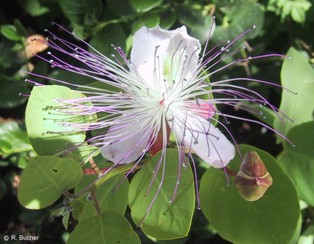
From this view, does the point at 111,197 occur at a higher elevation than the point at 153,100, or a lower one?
lower

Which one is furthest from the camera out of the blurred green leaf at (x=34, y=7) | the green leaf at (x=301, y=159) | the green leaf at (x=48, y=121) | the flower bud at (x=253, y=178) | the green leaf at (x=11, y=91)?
the blurred green leaf at (x=34, y=7)

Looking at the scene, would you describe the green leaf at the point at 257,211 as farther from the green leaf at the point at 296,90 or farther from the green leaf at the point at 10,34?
the green leaf at the point at 10,34

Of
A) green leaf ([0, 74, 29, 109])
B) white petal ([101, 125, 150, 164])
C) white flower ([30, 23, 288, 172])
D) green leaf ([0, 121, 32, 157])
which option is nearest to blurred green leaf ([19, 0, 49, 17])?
green leaf ([0, 74, 29, 109])

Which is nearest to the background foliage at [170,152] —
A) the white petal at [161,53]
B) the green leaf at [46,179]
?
the green leaf at [46,179]

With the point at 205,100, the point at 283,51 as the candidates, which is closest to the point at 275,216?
the point at 205,100

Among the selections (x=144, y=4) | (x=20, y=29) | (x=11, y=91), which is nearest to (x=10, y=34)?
(x=20, y=29)

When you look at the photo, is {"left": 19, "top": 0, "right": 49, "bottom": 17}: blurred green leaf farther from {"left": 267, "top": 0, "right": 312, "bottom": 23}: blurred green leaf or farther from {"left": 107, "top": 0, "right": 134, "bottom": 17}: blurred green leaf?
{"left": 267, "top": 0, "right": 312, "bottom": 23}: blurred green leaf

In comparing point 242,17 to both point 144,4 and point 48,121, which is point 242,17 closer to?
point 144,4
